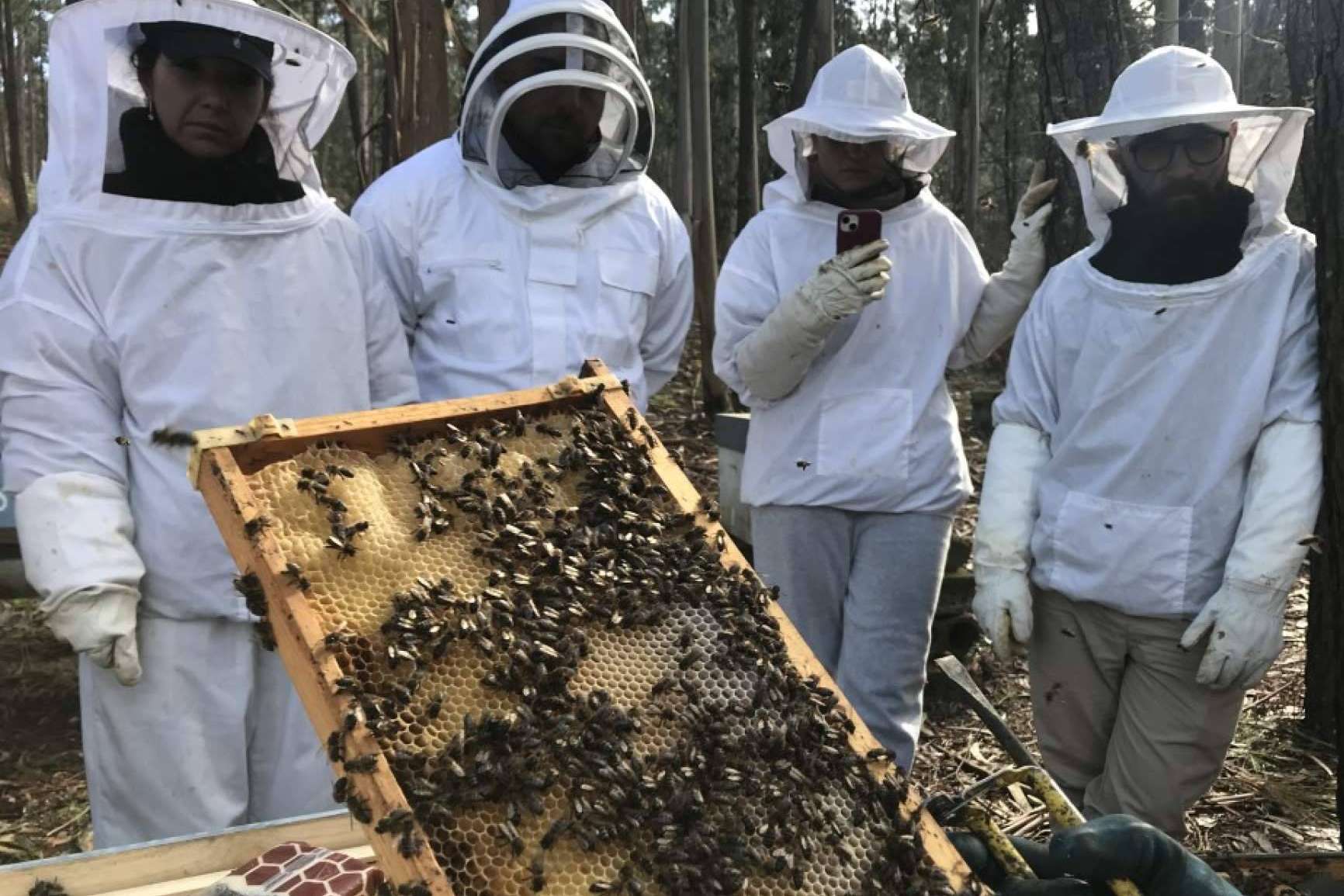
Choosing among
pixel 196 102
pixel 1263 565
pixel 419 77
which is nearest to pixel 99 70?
pixel 196 102

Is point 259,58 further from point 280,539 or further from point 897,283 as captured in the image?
point 897,283

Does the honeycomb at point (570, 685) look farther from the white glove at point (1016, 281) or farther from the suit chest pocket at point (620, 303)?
the white glove at point (1016, 281)

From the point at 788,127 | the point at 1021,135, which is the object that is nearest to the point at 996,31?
the point at 1021,135

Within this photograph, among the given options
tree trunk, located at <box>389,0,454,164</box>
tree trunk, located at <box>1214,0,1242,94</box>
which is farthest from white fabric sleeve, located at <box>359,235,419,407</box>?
tree trunk, located at <box>1214,0,1242,94</box>

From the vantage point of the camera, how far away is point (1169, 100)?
3086mm

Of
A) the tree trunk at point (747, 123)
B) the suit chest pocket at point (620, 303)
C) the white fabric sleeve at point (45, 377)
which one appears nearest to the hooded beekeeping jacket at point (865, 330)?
the suit chest pocket at point (620, 303)

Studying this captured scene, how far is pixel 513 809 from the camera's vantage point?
1883 millimetres

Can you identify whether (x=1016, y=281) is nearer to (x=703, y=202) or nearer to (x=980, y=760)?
(x=980, y=760)

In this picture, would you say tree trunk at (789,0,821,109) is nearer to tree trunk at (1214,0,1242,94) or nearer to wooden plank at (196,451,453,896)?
tree trunk at (1214,0,1242,94)

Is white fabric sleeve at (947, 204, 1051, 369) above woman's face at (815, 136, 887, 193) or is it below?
below

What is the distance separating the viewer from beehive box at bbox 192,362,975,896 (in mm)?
1879

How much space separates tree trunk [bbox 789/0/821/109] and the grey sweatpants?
800cm

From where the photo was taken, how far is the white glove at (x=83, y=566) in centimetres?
272

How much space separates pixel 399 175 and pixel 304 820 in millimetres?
2245
